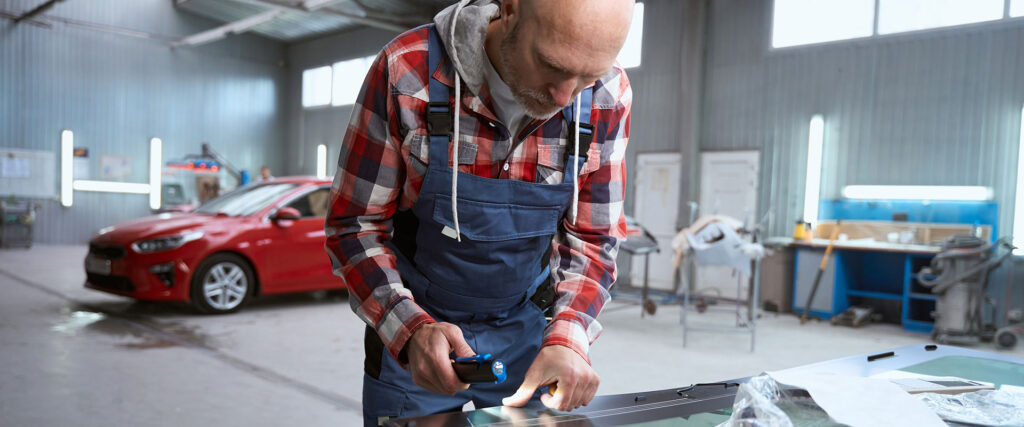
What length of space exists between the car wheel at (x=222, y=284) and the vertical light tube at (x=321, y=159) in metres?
8.49

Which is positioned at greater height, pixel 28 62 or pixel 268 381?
pixel 28 62

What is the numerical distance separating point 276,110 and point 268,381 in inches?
476

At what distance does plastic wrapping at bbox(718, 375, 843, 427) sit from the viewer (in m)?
0.89

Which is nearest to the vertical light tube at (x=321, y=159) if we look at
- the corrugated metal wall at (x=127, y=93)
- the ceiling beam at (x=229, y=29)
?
the corrugated metal wall at (x=127, y=93)

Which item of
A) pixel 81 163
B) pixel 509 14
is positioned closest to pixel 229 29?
pixel 81 163

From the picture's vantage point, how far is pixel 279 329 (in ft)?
15.8

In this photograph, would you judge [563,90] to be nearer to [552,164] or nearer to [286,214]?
[552,164]

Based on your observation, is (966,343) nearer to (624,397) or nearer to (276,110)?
(624,397)

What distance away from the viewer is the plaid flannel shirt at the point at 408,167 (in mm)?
1025

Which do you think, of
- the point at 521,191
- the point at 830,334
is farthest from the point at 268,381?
the point at 830,334

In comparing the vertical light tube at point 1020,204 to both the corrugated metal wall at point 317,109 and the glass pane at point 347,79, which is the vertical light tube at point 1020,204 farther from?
the glass pane at point 347,79

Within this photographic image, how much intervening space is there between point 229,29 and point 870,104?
10.3 m

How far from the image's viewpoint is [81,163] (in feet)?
38.5

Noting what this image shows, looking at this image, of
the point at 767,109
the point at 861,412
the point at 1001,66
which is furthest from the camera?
the point at 767,109
